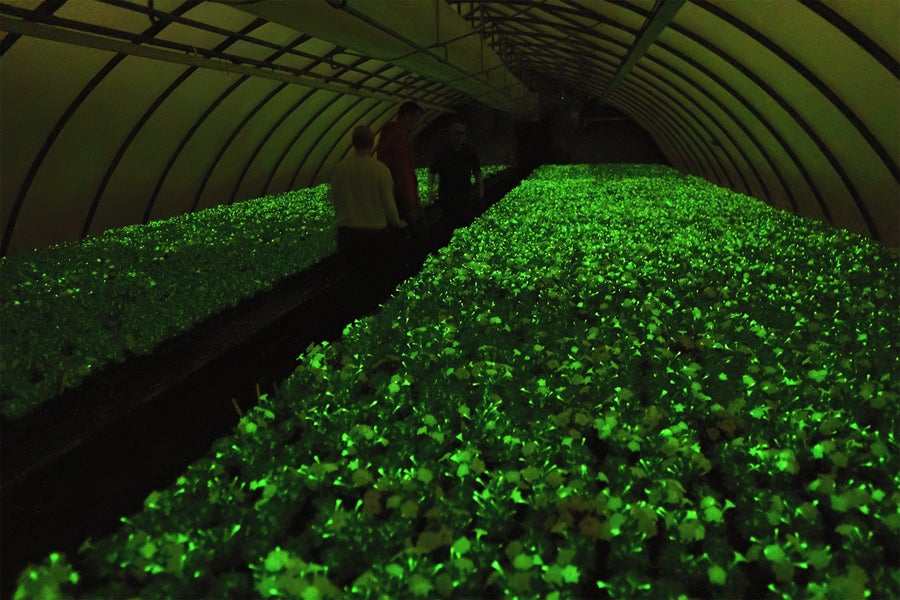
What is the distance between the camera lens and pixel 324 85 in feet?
35.2

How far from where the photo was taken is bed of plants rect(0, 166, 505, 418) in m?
3.94

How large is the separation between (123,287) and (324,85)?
6429 mm

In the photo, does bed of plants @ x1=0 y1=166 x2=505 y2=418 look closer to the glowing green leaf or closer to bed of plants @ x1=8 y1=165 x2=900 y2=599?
bed of plants @ x1=8 y1=165 x2=900 y2=599

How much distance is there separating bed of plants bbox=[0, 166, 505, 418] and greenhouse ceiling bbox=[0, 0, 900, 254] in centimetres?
203

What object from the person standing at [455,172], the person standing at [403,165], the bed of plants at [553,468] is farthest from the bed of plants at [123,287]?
the person standing at [455,172]

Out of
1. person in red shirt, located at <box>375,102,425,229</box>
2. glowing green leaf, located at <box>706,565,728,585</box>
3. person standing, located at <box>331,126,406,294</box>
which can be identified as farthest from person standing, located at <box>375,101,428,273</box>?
glowing green leaf, located at <box>706,565,728,585</box>

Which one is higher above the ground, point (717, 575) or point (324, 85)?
point (324, 85)

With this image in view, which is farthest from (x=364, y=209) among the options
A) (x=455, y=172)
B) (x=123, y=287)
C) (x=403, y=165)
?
(x=455, y=172)

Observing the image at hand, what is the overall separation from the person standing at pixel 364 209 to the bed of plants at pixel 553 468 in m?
1.59

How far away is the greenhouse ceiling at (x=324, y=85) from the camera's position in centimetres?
639

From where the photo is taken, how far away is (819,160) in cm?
1062

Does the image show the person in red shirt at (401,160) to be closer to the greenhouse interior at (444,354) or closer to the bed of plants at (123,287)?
the greenhouse interior at (444,354)

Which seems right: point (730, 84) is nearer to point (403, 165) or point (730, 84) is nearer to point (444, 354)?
point (403, 165)

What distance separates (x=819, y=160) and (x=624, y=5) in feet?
14.5
